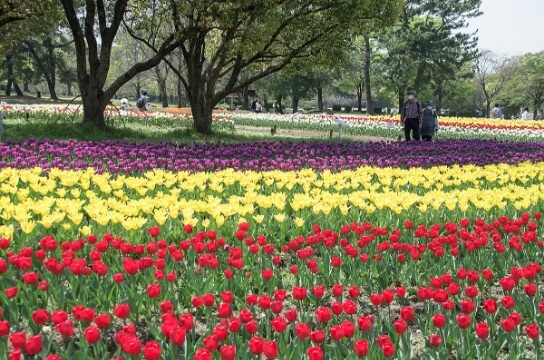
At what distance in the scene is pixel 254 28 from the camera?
1709cm

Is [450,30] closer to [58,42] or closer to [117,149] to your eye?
[58,42]

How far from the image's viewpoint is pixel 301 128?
80.0 feet

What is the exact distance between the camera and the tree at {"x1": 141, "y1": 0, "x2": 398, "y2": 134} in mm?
15875

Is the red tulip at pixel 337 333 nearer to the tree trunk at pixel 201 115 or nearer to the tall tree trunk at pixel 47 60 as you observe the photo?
the tree trunk at pixel 201 115

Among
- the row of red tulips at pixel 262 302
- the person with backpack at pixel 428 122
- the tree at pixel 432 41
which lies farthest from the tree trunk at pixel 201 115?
the tree at pixel 432 41

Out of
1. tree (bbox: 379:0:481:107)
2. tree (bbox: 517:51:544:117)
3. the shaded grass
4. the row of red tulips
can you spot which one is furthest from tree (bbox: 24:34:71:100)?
the row of red tulips

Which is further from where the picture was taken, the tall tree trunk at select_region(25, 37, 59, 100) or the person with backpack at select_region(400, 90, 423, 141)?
the tall tree trunk at select_region(25, 37, 59, 100)

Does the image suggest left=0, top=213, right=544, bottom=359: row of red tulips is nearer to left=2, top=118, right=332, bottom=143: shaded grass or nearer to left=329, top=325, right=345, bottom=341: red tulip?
left=329, top=325, right=345, bottom=341: red tulip

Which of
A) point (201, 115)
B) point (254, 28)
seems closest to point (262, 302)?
point (254, 28)

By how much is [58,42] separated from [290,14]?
4368 centimetres

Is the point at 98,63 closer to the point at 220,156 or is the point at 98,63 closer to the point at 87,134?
the point at 87,134

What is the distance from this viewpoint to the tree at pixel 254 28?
15.9 m

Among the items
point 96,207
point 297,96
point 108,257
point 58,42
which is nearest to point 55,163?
point 96,207

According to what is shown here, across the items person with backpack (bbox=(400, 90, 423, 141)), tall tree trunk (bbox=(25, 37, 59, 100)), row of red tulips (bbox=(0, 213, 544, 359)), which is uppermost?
tall tree trunk (bbox=(25, 37, 59, 100))
